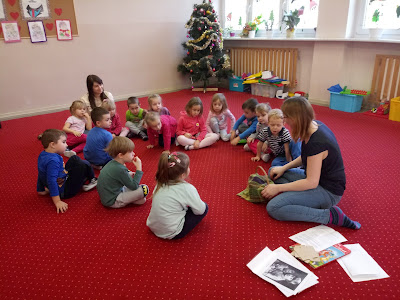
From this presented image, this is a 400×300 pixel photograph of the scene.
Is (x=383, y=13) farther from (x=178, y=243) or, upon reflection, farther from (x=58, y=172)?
(x=58, y=172)

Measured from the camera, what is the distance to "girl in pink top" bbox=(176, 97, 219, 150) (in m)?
3.49

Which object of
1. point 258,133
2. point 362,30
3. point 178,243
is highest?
point 362,30

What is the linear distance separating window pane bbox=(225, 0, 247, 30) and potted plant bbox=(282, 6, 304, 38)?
1185 millimetres

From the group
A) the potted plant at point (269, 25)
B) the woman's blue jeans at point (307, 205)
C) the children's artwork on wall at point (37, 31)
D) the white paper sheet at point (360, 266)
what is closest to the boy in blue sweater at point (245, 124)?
the woman's blue jeans at point (307, 205)

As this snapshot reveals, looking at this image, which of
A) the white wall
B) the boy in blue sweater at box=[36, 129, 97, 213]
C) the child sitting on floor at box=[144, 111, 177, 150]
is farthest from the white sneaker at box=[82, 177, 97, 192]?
the white wall

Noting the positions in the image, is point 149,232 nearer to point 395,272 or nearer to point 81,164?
point 81,164

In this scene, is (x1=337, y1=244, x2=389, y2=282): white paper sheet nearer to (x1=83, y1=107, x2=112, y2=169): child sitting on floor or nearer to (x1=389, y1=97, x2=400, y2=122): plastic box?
(x1=83, y1=107, x2=112, y2=169): child sitting on floor

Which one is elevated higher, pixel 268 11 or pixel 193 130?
pixel 268 11

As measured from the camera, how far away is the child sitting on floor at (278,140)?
265 cm

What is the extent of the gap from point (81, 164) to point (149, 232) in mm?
907

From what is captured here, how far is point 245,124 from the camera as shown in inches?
142

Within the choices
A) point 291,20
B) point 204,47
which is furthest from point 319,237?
point 204,47

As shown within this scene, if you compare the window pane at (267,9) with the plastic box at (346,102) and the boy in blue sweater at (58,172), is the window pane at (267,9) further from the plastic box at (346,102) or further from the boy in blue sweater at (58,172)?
the boy in blue sweater at (58,172)

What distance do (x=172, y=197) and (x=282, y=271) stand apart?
29.4 inches
